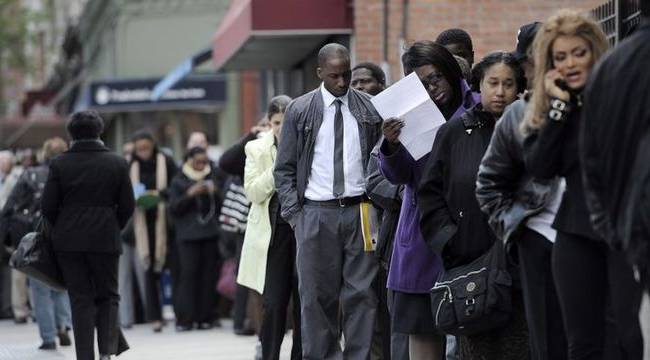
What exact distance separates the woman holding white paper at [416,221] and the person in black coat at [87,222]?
11.9 ft

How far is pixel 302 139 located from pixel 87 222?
2.37m

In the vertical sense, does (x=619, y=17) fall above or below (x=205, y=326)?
above

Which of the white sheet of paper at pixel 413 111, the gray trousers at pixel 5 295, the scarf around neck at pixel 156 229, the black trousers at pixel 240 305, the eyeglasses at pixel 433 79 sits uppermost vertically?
the eyeglasses at pixel 433 79

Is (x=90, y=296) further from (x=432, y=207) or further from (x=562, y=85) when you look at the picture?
(x=562, y=85)

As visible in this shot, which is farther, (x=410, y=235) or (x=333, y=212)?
(x=333, y=212)

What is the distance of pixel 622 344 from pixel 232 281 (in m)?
10.7

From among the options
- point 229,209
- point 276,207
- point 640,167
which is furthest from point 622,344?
point 229,209

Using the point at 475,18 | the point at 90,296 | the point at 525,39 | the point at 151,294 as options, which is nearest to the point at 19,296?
the point at 151,294

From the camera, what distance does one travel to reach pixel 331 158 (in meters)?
9.73

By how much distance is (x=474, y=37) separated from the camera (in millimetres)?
14789

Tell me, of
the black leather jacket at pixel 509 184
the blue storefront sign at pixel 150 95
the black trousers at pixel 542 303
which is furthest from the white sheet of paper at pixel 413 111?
the blue storefront sign at pixel 150 95

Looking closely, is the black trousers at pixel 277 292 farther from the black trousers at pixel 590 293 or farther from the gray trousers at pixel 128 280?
the gray trousers at pixel 128 280

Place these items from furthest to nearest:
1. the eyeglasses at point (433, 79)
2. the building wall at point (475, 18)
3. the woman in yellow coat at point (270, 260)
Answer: the building wall at point (475, 18) < the woman in yellow coat at point (270, 260) < the eyeglasses at point (433, 79)

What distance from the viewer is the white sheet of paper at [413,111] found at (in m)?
8.34
